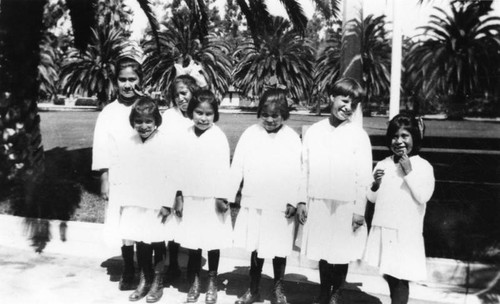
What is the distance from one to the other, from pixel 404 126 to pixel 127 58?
87.3 inches

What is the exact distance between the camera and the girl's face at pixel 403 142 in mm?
3477

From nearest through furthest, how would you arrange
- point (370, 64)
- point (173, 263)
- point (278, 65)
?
point (173, 263), point (370, 64), point (278, 65)

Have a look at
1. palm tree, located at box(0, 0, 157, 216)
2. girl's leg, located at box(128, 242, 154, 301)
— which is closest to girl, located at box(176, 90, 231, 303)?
→ girl's leg, located at box(128, 242, 154, 301)

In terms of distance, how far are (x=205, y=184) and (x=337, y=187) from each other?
3.10 ft

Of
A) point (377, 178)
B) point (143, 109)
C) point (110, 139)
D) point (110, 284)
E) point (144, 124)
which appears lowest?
point (110, 284)

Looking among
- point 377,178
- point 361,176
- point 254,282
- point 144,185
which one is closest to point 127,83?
point 144,185

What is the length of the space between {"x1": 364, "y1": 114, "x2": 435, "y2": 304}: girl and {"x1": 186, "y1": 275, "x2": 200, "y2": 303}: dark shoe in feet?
4.16

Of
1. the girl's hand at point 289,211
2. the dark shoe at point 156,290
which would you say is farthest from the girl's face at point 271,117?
the dark shoe at point 156,290

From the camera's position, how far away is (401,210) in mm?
3465

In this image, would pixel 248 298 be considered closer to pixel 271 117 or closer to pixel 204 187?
pixel 204 187

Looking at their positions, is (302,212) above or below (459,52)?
below

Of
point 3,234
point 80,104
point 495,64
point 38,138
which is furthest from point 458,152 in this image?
point 80,104

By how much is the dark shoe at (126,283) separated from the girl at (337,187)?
4.77 ft

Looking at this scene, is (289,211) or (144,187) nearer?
(289,211)
